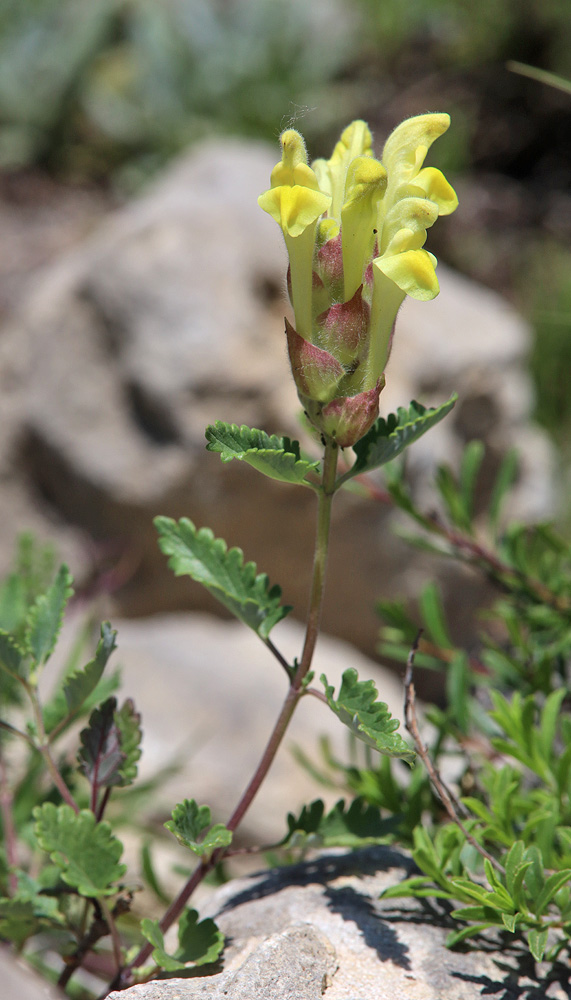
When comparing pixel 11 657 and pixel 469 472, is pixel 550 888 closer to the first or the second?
pixel 11 657

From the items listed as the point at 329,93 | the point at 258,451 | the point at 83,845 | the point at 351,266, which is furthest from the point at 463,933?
the point at 329,93

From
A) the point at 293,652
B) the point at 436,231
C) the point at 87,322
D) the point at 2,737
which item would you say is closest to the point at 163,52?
the point at 436,231

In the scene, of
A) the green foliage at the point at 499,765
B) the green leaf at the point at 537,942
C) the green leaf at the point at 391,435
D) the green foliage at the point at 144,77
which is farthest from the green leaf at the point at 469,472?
the green foliage at the point at 144,77

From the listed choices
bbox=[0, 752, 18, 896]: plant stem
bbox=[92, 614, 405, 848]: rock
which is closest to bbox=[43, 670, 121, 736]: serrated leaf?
bbox=[0, 752, 18, 896]: plant stem

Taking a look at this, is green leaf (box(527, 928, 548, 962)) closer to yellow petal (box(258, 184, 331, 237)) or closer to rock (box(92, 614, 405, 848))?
yellow petal (box(258, 184, 331, 237))

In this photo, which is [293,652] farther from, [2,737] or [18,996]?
[18,996]
